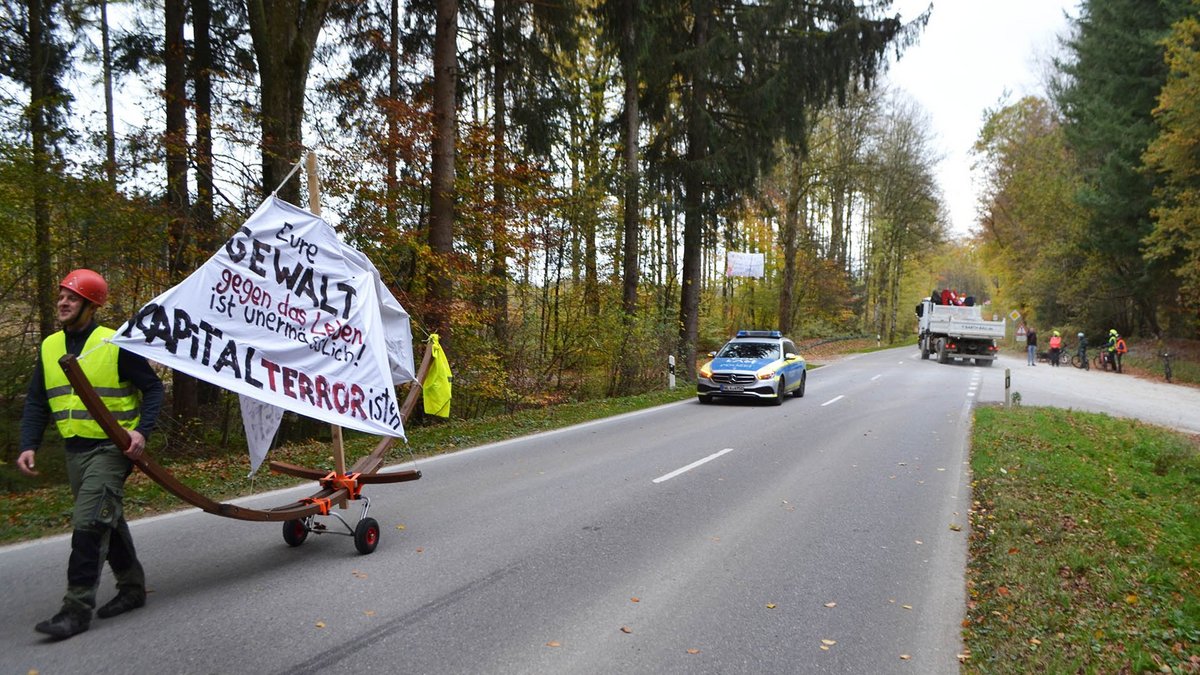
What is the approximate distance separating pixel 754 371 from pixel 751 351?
1356 mm

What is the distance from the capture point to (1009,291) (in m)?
52.8

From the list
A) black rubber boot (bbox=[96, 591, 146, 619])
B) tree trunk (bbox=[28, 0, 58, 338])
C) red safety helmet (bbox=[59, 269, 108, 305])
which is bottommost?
black rubber boot (bbox=[96, 591, 146, 619])

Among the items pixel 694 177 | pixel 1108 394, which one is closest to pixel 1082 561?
pixel 694 177

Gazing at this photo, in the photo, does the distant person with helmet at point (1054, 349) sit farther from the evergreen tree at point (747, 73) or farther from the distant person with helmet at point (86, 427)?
the distant person with helmet at point (86, 427)

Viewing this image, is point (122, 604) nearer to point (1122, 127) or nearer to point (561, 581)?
point (561, 581)

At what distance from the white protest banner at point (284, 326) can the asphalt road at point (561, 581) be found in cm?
113

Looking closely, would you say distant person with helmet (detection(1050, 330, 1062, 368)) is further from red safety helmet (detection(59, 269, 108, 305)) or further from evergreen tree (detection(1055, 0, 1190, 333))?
red safety helmet (detection(59, 269, 108, 305))

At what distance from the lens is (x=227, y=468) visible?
27.8ft

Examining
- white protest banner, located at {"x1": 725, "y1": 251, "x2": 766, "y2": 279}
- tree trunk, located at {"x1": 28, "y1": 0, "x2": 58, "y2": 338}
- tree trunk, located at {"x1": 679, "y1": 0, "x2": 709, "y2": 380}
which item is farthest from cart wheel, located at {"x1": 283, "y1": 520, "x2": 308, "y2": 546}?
white protest banner, located at {"x1": 725, "y1": 251, "x2": 766, "y2": 279}

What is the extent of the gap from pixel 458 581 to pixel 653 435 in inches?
276

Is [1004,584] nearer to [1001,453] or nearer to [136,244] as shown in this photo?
[1001,453]

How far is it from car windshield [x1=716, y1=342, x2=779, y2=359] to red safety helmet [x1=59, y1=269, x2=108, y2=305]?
14.3m

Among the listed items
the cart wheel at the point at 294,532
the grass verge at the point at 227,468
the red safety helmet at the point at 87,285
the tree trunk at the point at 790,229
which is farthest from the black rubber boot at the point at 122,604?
the tree trunk at the point at 790,229

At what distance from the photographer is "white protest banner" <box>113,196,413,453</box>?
4078 millimetres
